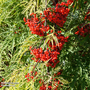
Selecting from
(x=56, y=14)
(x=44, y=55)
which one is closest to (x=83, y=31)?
(x=56, y=14)

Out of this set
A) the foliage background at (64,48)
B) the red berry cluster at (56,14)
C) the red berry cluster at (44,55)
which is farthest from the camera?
the foliage background at (64,48)

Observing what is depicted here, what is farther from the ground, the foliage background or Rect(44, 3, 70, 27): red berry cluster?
Rect(44, 3, 70, 27): red berry cluster

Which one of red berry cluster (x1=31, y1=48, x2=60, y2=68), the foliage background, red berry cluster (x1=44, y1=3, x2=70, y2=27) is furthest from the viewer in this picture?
the foliage background

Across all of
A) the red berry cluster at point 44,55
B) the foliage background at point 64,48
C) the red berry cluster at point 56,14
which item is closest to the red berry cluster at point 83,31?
the foliage background at point 64,48

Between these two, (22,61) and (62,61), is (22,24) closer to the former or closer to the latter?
(22,61)

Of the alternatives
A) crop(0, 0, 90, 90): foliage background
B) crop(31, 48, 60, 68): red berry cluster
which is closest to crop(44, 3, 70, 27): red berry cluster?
crop(0, 0, 90, 90): foliage background

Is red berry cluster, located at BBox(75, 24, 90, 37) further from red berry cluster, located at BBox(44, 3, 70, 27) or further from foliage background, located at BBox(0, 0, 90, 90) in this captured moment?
red berry cluster, located at BBox(44, 3, 70, 27)

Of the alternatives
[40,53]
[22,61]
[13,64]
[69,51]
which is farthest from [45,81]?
[13,64]

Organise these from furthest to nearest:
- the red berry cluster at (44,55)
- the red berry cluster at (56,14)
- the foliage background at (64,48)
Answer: the foliage background at (64,48) → the red berry cluster at (56,14) → the red berry cluster at (44,55)

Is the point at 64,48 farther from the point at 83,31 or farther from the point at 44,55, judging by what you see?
the point at 44,55

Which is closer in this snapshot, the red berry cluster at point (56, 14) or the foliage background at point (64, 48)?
the red berry cluster at point (56, 14)

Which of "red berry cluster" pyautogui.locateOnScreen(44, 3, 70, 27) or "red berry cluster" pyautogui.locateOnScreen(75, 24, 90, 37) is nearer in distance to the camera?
"red berry cluster" pyautogui.locateOnScreen(44, 3, 70, 27)

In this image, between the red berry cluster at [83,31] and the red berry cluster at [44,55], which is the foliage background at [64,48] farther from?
the red berry cluster at [44,55]

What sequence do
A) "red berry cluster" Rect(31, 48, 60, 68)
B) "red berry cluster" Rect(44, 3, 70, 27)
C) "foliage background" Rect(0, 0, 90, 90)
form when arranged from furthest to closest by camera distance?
"foliage background" Rect(0, 0, 90, 90) → "red berry cluster" Rect(44, 3, 70, 27) → "red berry cluster" Rect(31, 48, 60, 68)
